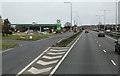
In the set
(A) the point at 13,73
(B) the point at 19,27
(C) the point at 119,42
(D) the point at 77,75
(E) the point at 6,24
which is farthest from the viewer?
(B) the point at 19,27

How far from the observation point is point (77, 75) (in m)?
9.46

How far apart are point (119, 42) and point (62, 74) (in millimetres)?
9786

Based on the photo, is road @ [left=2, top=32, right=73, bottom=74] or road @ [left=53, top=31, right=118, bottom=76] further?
road @ [left=2, top=32, right=73, bottom=74]

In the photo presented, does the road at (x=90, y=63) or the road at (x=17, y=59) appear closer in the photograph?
the road at (x=90, y=63)

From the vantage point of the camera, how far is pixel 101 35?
58.0 m

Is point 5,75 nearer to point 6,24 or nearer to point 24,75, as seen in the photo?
point 24,75

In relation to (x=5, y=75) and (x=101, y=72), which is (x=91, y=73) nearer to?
Answer: (x=101, y=72)

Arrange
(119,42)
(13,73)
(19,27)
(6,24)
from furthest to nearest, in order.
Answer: (19,27) → (6,24) → (119,42) → (13,73)

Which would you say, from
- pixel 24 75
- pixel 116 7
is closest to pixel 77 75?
pixel 24 75

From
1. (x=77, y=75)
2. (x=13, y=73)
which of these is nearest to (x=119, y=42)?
(x=77, y=75)

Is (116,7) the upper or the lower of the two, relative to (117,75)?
upper

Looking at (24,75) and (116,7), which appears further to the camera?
(116,7)

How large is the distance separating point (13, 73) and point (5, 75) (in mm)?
481

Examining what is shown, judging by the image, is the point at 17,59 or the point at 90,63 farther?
the point at 17,59
